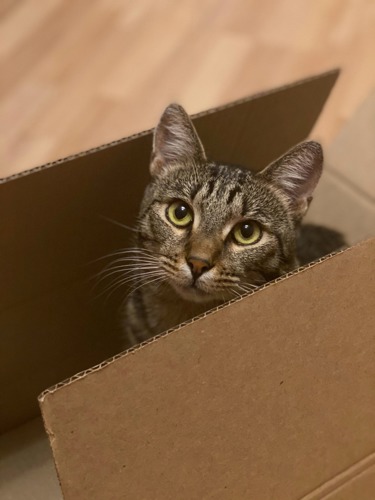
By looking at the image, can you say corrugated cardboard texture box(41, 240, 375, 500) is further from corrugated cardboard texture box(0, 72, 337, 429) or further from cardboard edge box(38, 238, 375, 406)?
corrugated cardboard texture box(0, 72, 337, 429)

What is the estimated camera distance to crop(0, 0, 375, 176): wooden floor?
196cm

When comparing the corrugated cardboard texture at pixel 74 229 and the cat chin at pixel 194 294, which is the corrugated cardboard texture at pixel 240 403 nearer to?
the cat chin at pixel 194 294

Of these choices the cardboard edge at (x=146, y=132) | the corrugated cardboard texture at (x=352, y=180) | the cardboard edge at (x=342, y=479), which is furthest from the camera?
the corrugated cardboard texture at (x=352, y=180)

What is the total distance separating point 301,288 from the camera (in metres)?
0.70

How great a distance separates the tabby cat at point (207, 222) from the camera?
0.94m

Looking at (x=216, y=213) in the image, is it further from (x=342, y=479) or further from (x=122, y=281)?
(x=342, y=479)

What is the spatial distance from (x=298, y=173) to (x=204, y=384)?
1.63 feet

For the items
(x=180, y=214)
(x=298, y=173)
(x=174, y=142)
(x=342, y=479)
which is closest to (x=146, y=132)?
(x=174, y=142)

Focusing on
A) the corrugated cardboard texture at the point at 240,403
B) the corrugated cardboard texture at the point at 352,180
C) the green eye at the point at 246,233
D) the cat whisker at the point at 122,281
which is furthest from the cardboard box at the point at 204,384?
the corrugated cardboard texture at the point at 352,180

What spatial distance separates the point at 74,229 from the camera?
108 cm

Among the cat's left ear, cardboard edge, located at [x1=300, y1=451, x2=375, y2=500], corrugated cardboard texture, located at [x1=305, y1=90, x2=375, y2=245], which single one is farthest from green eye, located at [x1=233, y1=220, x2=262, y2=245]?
corrugated cardboard texture, located at [x1=305, y1=90, x2=375, y2=245]

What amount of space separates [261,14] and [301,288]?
2096 millimetres

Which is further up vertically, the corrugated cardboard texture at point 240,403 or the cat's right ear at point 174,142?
the cat's right ear at point 174,142

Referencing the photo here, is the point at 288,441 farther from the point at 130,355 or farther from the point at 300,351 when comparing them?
the point at 130,355
